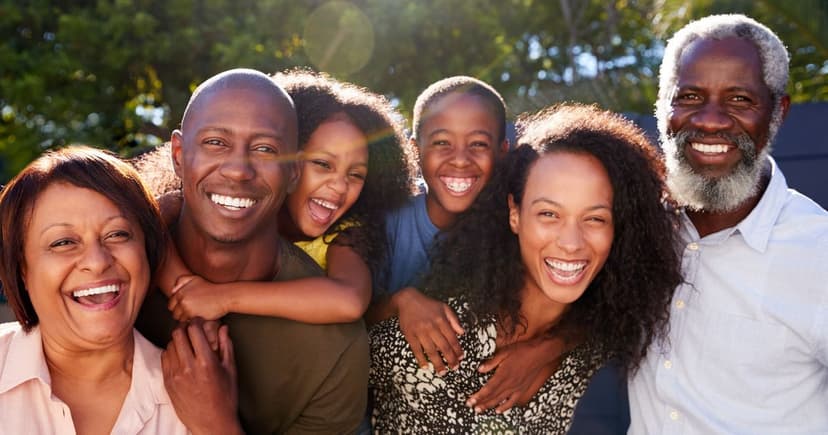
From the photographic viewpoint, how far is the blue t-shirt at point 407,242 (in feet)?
10.3

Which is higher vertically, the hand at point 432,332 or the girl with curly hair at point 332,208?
the girl with curly hair at point 332,208

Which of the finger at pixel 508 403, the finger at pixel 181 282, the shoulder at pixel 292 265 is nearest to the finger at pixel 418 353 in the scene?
the finger at pixel 508 403

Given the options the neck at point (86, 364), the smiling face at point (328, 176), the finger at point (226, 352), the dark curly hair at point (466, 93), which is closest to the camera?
the neck at point (86, 364)

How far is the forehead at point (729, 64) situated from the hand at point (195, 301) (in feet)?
6.03

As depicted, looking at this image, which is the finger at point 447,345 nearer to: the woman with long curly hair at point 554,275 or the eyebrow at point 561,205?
the woman with long curly hair at point 554,275

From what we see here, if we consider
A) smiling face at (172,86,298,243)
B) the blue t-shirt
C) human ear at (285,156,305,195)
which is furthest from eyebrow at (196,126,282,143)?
the blue t-shirt

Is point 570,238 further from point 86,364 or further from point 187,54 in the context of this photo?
point 187,54

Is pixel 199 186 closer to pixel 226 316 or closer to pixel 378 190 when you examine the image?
pixel 226 316

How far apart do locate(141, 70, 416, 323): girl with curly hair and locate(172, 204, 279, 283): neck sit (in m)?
0.10

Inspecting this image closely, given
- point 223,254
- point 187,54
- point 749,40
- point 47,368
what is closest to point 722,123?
point 749,40

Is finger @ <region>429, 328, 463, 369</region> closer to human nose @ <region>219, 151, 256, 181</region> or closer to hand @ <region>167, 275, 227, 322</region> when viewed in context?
hand @ <region>167, 275, 227, 322</region>

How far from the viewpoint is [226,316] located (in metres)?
2.54

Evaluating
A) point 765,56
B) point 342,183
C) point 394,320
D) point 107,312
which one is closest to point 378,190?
point 342,183

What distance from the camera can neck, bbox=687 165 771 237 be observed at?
2648 millimetres
